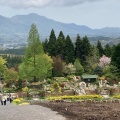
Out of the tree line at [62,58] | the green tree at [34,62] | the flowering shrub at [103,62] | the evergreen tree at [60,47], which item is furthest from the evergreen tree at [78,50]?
the green tree at [34,62]

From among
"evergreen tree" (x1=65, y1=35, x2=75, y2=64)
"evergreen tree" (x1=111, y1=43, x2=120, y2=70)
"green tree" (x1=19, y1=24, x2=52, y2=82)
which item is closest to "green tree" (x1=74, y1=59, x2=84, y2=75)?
"evergreen tree" (x1=65, y1=35, x2=75, y2=64)

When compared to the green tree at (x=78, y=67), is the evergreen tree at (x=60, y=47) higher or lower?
higher

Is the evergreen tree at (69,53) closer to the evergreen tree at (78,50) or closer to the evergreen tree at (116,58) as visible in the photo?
the evergreen tree at (78,50)

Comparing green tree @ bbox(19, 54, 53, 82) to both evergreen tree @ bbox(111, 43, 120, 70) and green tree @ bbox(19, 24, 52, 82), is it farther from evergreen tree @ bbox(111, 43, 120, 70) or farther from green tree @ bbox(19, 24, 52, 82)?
evergreen tree @ bbox(111, 43, 120, 70)

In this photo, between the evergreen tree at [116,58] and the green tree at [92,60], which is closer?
the evergreen tree at [116,58]

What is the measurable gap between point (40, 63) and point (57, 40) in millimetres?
19996

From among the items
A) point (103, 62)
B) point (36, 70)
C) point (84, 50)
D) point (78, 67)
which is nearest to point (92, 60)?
point (103, 62)

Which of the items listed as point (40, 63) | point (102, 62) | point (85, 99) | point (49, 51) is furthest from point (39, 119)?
point (49, 51)

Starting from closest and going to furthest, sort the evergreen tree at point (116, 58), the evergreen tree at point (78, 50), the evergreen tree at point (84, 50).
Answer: the evergreen tree at point (116, 58), the evergreen tree at point (84, 50), the evergreen tree at point (78, 50)

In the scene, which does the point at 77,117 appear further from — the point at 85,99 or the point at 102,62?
the point at 102,62

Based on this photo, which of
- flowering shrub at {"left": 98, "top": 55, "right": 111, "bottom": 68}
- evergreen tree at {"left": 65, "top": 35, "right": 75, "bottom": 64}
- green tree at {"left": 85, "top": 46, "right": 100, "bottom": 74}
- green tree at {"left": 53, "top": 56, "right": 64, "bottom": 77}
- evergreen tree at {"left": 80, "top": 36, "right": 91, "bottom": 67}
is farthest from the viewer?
evergreen tree at {"left": 80, "top": 36, "right": 91, "bottom": 67}

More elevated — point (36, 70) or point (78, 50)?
point (78, 50)

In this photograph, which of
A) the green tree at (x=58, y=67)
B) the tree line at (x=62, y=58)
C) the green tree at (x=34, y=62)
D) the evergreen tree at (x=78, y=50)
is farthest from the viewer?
the evergreen tree at (x=78, y=50)

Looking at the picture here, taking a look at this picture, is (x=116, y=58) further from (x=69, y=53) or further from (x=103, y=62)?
(x=69, y=53)
